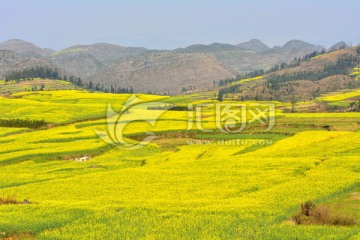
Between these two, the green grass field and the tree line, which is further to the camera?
the tree line

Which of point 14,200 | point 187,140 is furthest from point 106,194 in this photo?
point 187,140

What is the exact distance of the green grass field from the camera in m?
26.1

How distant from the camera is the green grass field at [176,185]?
85.7ft

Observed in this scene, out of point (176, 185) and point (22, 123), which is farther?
point (22, 123)

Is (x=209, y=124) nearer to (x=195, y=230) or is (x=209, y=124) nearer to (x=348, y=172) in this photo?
(x=348, y=172)

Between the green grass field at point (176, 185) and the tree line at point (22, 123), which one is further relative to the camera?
the tree line at point (22, 123)

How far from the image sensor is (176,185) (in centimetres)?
4075

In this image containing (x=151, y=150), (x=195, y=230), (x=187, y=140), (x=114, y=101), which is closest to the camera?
(x=195, y=230)

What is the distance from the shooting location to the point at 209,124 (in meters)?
96.4

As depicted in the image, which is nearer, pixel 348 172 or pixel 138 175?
pixel 348 172

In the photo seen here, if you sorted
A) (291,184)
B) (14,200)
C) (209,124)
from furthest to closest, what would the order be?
1. (209,124)
2. (291,184)
3. (14,200)

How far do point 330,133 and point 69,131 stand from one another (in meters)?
49.8

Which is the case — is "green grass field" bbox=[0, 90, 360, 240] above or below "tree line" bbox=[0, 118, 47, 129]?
below

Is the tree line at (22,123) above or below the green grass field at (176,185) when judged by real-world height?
above
